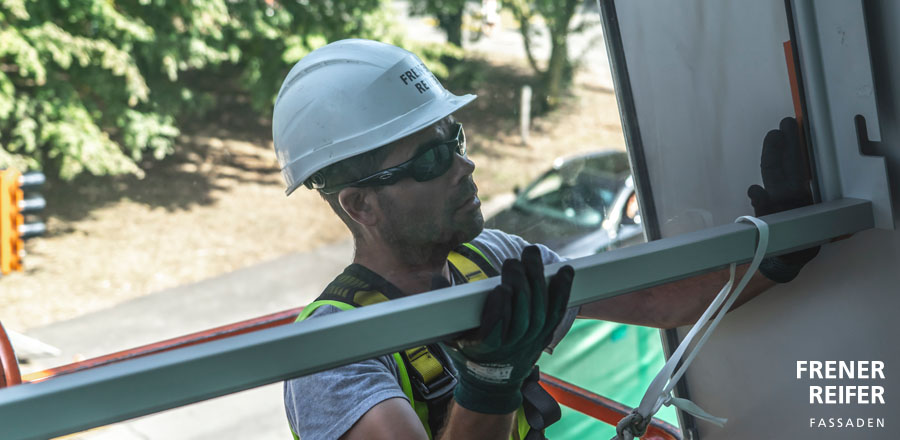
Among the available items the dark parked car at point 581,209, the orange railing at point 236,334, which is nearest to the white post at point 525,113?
the dark parked car at point 581,209

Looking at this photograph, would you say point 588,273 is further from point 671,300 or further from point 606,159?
point 606,159

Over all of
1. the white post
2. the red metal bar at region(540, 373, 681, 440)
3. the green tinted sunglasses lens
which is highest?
the green tinted sunglasses lens

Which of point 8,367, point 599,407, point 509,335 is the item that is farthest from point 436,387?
point 8,367

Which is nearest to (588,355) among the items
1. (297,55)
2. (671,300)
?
(671,300)

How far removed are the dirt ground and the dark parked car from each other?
2.78m

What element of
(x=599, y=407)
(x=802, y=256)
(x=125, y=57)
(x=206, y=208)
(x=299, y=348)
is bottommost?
(x=599, y=407)

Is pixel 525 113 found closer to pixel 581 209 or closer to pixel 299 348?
pixel 581 209

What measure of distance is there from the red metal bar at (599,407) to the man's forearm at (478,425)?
89cm

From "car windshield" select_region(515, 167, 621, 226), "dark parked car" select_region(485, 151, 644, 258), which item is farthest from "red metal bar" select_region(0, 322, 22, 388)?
"car windshield" select_region(515, 167, 621, 226)

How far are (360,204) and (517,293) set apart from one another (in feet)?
2.20

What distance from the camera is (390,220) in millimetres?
1706

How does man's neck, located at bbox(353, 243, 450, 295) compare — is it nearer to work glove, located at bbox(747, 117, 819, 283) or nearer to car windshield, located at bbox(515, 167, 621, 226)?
work glove, located at bbox(747, 117, 819, 283)

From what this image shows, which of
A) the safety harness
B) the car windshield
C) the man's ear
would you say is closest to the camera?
the safety harness

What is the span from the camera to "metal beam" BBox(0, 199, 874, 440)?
818 millimetres
